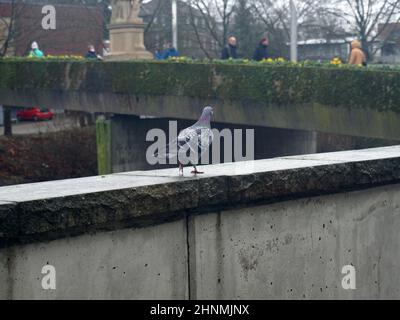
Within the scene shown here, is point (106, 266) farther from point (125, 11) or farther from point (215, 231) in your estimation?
point (125, 11)

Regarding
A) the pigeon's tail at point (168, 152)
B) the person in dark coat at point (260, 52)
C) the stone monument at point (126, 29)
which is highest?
the stone monument at point (126, 29)

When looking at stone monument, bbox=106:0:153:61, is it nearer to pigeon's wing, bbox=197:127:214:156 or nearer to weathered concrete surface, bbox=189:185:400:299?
weathered concrete surface, bbox=189:185:400:299

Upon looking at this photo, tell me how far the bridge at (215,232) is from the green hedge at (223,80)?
13015 mm

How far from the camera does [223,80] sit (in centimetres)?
2339

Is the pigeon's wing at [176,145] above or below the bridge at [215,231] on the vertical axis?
above

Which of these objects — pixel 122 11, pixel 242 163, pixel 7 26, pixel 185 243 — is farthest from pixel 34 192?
pixel 7 26

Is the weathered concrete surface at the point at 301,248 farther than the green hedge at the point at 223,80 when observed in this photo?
No

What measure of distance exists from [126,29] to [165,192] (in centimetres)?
2746

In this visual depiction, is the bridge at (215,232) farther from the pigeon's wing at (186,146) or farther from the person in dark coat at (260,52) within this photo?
the person in dark coat at (260,52)

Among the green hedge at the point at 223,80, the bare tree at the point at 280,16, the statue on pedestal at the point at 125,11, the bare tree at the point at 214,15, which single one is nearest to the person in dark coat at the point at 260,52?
the green hedge at the point at 223,80

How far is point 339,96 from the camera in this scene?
65.6ft

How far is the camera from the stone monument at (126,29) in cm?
3155
